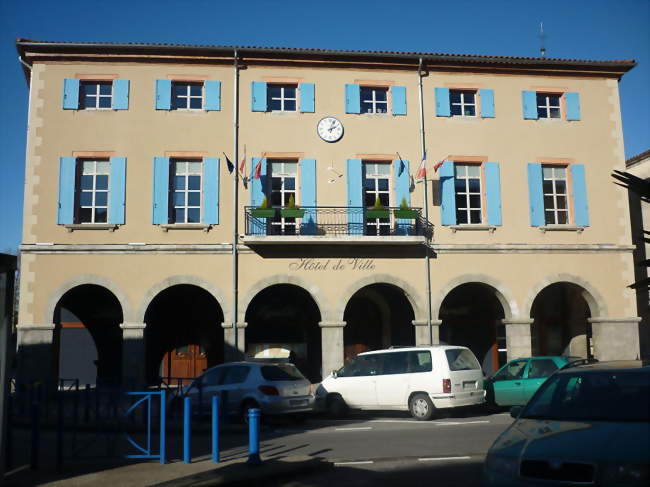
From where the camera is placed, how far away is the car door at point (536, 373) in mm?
15969

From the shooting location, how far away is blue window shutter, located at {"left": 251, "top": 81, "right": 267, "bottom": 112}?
67.8 ft

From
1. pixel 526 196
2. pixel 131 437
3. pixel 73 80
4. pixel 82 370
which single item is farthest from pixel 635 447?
pixel 82 370

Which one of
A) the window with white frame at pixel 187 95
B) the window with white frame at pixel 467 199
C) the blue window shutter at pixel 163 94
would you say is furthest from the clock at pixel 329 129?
the blue window shutter at pixel 163 94

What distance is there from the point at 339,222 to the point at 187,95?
5.94m

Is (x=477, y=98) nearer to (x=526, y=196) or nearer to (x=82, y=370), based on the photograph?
(x=526, y=196)

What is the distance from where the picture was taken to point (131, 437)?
1003cm

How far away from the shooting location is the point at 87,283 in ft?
63.7

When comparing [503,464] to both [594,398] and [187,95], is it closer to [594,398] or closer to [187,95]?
[594,398]

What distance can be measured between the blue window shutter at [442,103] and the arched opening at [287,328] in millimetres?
7362

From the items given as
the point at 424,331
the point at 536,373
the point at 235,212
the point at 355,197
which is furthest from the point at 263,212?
the point at 536,373

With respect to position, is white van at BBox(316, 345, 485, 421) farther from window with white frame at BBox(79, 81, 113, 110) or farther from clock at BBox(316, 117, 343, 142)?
window with white frame at BBox(79, 81, 113, 110)

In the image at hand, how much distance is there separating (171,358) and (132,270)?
622 centimetres

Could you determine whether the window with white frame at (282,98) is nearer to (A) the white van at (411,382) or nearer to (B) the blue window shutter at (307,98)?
(B) the blue window shutter at (307,98)

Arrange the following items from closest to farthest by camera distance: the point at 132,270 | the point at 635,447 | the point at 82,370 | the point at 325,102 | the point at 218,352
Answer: the point at 635,447 < the point at 132,270 < the point at 325,102 < the point at 218,352 < the point at 82,370
